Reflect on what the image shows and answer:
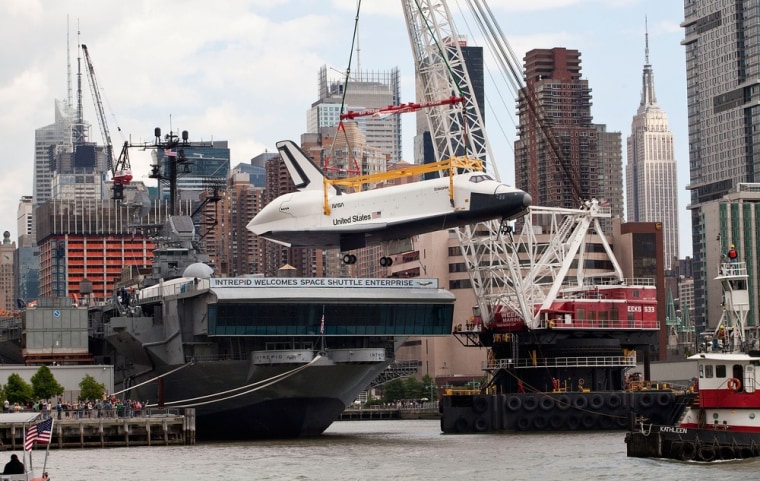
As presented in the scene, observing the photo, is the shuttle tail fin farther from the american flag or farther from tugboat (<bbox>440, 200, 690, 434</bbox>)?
the american flag

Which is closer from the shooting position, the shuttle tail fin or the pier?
the shuttle tail fin

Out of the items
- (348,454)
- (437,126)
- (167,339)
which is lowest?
(348,454)

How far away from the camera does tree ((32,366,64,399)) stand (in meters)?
105

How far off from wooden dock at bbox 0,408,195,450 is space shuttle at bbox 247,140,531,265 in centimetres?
A: 1607

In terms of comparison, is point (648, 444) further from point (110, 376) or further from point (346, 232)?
point (110, 376)

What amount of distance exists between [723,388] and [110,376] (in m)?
53.9

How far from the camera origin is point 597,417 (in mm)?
111625

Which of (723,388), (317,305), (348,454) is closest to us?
(723,388)

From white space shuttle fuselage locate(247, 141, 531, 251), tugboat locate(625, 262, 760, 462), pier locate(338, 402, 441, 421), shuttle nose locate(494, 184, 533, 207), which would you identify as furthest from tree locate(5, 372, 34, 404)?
pier locate(338, 402, 441, 421)

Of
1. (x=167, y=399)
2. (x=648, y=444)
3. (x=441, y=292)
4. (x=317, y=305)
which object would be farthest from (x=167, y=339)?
(x=648, y=444)

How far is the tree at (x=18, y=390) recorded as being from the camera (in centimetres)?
10481

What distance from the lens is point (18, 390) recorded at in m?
105

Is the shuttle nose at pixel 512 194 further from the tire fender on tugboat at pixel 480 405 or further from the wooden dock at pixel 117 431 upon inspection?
the wooden dock at pixel 117 431

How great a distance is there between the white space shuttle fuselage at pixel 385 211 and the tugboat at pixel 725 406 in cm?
2591
